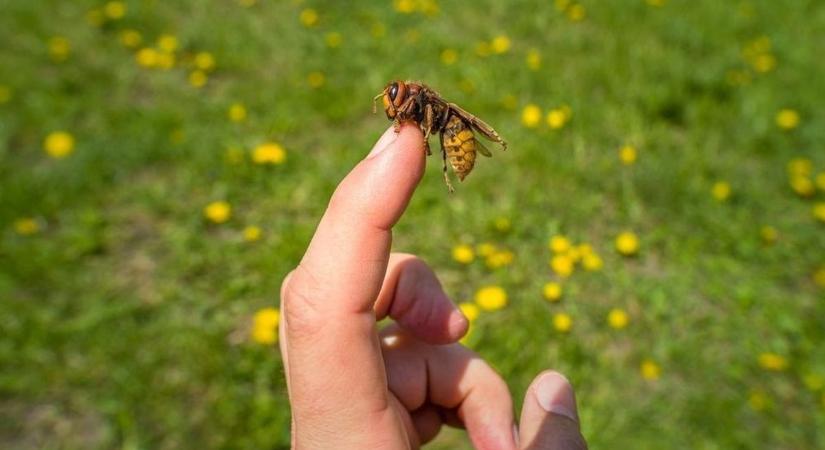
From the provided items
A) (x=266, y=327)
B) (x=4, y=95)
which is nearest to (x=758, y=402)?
(x=266, y=327)

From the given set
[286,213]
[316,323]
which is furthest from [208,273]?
[316,323]

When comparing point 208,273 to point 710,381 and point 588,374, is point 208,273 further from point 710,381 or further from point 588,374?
point 710,381

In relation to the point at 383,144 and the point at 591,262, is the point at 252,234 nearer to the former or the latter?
the point at 591,262

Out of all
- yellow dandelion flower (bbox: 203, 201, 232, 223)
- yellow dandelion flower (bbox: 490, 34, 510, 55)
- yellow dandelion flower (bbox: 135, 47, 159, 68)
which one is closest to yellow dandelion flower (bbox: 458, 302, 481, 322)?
yellow dandelion flower (bbox: 203, 201, 232, 223)

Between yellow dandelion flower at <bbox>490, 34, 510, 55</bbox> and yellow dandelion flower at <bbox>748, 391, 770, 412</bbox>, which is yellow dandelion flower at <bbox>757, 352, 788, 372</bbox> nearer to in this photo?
yellow dandelion flower at <bbox>748, 391, 770, 412</bbox>

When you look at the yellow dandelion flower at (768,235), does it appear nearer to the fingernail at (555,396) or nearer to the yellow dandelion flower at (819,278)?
the yellow dandelion flower at (819,278)

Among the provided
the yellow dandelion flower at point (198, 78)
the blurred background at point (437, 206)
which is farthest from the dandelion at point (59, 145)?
the yellow dandelion flower at point (198, 78)
